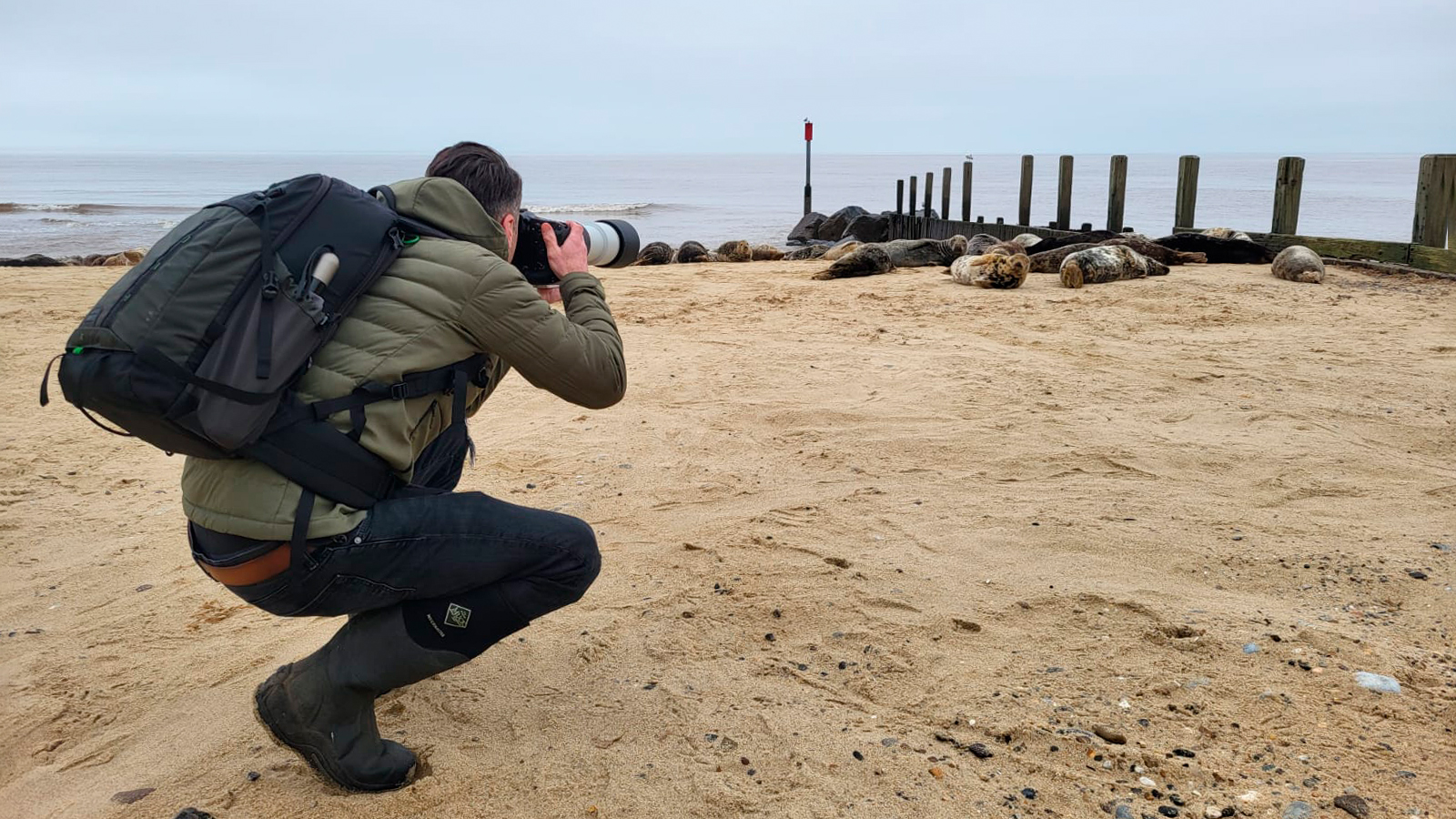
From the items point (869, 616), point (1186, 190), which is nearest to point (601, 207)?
point (1186, 190)

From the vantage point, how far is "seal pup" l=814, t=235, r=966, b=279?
11656 mm

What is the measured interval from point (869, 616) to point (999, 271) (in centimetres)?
745

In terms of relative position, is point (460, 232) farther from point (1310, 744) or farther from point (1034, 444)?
point (1034, 444)

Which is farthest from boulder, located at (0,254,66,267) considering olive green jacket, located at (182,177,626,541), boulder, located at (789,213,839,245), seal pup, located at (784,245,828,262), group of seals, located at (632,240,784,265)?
boulder, located at (789,213,839,245)

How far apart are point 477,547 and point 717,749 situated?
0.76 meters

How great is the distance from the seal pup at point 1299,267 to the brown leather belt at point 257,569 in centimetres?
1007

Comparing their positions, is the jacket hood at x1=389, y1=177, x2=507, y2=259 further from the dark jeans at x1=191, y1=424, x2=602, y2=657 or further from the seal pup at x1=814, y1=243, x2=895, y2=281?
the seal pup at x1=814, y1=243, x2=895, y2=281

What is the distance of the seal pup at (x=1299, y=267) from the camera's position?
383 inches

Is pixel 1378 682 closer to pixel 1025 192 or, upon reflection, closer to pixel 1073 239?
pixel 1073 239

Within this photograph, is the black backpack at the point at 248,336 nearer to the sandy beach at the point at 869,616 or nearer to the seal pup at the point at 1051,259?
the sandy beach at the point at 869,616

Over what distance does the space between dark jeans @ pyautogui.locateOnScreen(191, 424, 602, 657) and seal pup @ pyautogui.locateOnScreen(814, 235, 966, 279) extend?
9571mm

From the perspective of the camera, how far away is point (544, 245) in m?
2.59

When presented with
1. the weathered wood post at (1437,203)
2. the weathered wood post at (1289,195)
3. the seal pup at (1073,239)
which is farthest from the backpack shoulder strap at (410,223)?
the weathered wood post at (1289,195)

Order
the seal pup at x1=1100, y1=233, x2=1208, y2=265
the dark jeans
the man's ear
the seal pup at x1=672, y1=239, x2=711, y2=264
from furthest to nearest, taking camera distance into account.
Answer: the seal pup at x1=672, y1=239, x2=711, y2=264 < the seal pup at x1=1100, y1=233, x2=1208, y2=265 < the man's ear < the dark jeans
